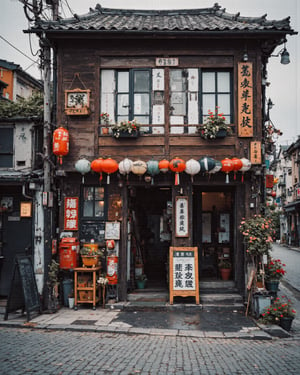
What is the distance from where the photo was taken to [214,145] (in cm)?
1116

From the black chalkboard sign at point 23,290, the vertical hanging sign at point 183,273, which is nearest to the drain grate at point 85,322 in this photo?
the black chalkboard sign at point 23,290

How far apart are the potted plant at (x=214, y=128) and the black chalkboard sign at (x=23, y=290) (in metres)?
6.51

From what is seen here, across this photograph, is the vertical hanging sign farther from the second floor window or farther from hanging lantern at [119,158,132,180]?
the second floor window

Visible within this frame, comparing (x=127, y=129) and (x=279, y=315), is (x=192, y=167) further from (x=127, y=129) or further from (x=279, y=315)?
(x=279, y=315)

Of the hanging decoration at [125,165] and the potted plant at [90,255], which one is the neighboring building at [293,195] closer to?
the hanging decoration at [125,165]

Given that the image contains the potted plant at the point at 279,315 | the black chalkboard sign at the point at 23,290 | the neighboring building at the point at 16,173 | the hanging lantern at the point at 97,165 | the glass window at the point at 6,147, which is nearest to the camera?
the potted plant at the point at 279,315

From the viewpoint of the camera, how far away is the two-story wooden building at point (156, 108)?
11.1m

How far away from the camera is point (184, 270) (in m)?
10.8

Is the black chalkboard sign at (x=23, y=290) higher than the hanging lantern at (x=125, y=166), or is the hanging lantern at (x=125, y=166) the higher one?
the hanging lantern at (x=125, y=166)

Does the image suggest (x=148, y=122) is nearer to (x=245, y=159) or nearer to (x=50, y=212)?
(x=245, y=159)

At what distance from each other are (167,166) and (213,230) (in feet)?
14.1

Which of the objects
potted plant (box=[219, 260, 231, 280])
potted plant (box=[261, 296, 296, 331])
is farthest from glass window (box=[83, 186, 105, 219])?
potted plant (box=[261, 296, 296, 331])

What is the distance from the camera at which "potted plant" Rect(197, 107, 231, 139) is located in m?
10.9

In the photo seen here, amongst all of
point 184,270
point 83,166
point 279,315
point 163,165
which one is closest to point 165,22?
point 163,165
